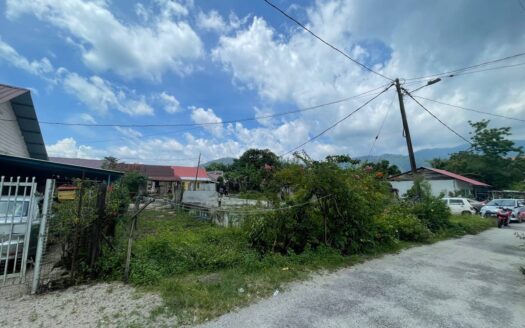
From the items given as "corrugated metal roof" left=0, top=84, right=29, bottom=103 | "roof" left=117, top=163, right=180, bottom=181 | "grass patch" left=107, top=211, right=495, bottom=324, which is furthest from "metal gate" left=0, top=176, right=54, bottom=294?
"roof" left=117, top=163, right=180, bottom=181

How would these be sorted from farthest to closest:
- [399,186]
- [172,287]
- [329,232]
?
Result: [399,186], [329,232], [172,287]

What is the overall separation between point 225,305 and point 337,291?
70.6 inches

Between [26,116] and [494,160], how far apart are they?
43638 millimetres

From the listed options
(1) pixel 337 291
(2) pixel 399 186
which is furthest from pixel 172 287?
(2) pixel 399 186

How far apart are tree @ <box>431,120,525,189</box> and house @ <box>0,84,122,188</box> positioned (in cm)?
3908

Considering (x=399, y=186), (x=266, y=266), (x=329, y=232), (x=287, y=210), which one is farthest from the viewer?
(x=399, y=186)

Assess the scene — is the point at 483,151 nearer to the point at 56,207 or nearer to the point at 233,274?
the point at 233,274

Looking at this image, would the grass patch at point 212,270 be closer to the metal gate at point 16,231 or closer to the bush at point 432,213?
the metal gate at point 16,231

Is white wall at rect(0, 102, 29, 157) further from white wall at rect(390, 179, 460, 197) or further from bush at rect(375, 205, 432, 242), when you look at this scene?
white wall at rect(390, 179, 460, 197)

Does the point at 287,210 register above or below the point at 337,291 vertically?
above

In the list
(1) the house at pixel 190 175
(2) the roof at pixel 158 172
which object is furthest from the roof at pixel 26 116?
(1) the house at pixel 190 175

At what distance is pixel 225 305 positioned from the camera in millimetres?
3355

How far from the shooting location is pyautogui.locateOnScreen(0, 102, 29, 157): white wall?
1026cm

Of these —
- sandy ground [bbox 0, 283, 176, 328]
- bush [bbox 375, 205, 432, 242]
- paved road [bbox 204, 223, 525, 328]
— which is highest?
bush [bbox 375, 205, 432, 242]
